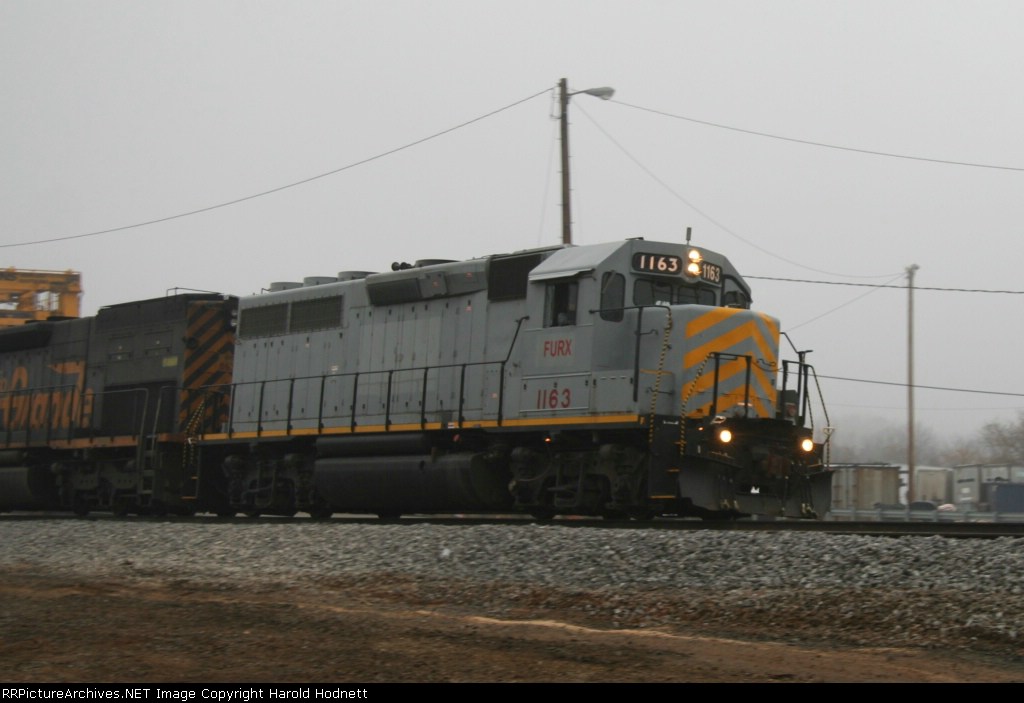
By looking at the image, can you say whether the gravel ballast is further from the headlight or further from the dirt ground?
the headlight

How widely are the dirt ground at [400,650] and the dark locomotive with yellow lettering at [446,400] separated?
4.87 metres

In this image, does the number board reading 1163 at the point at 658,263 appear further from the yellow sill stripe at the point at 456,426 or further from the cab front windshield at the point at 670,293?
the yellow sill stripe at the point at 456,426

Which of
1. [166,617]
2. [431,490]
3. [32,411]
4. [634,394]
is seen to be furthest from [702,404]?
[32,411]

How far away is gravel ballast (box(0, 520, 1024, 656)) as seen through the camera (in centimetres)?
690

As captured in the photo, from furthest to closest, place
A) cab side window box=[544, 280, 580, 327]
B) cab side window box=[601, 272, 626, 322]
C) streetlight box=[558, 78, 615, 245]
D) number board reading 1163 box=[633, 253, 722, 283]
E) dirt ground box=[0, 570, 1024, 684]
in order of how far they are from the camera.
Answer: streetlight box=[558, 78, 615, 245]
cab side window box=[544, 280, 580, 327]
number board reading 1163 box=[633, 253, 722, 283]
cab side window box=[601, 272, 626, 322]
dirt ground box=[0, 570, 1024, 684]

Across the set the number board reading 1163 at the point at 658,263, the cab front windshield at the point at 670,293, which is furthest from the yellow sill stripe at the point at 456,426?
the number board reading 1163 at the point at 658,263

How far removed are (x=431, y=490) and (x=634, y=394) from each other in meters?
3.18

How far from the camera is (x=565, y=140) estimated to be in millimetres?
21562

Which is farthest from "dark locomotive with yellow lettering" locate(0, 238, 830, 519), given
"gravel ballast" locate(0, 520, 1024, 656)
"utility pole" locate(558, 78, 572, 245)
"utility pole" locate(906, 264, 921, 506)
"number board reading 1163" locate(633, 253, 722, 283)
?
"utility pole" locate(906, 264, 921, 506)

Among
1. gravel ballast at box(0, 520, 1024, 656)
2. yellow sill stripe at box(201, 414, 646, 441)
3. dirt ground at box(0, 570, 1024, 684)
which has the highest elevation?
yellow sill stripe at box(201, 414, 646, 441)

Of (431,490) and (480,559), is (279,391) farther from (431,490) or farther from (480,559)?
(480,559)

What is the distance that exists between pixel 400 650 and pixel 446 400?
8827mm

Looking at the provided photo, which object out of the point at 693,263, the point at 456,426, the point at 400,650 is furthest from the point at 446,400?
the point at 400,650

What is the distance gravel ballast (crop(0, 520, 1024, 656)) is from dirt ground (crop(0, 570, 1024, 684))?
0.29 m
